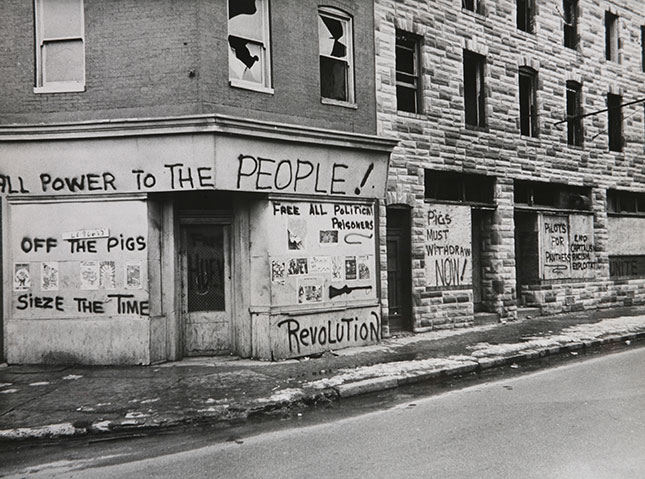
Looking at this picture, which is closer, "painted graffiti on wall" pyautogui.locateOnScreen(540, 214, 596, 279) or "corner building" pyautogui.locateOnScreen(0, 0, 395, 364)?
"corner building" pyautogui.locateOnScreen(0, 0, 395, 364)

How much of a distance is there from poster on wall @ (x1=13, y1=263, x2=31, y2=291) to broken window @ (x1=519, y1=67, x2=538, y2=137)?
13102 mm

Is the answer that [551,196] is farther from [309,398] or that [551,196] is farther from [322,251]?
[309,398]

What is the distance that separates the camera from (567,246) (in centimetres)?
1708

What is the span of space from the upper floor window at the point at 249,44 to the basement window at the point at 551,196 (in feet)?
27.3

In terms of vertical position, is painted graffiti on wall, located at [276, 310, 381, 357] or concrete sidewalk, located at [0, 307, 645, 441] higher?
painted graffiti on wall, located at [276, 310, 381, 357]

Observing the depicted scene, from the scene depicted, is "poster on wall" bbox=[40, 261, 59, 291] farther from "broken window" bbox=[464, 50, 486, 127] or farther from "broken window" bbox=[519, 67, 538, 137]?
"broken window" bbox=[519, 67, 538, 137]

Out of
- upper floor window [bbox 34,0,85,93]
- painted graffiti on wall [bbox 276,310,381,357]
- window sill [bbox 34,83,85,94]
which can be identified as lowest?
painted graffiti on wall [bbox 276,310,381,357]

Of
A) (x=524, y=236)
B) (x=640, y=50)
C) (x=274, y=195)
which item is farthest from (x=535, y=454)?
(x=640, y=50)

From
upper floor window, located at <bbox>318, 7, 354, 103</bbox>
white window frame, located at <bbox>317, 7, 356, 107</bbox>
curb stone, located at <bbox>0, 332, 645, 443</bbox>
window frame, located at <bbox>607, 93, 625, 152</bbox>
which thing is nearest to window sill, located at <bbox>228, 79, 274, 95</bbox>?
upper floor window, located at <bbox>318, 7, 354, 103</bbox>

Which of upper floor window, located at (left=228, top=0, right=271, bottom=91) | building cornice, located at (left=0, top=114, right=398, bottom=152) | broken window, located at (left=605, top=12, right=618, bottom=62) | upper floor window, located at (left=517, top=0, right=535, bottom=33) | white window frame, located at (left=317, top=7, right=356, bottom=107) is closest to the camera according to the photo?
building cornice, located at (left=0, top=114, right=398, bottom=152)

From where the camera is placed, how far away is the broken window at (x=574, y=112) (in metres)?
17.7

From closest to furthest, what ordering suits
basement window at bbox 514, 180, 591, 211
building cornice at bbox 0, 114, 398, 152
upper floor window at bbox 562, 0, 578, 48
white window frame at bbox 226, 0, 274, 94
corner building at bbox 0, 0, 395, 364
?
1. building cornice at bbox 0, 114, 398, 152
2. corner building at bbox 0, 0, 395, 364
3. white window frame at bbox 226, 0, 274, 94
4. basement window at bbox 514, 180, 591, 211
5. upper floor window at bbox 562, 0, 578, 48

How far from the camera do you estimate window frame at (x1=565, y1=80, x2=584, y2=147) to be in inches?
698

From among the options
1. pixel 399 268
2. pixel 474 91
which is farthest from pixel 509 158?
pixel 399 268
